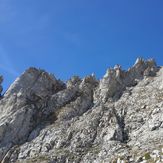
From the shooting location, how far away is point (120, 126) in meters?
81.9

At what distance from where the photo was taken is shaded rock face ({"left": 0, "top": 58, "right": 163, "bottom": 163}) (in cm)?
7499

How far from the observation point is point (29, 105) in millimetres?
95438

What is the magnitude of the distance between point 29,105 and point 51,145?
694 inches

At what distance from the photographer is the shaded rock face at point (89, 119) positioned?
7499 cm

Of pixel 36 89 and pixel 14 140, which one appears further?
pixel 36 89

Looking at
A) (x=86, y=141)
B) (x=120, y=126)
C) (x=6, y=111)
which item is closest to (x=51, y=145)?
(x=86, y=141)

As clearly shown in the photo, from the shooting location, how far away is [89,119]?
8581 cm

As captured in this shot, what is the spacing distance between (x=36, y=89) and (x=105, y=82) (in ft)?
67.5

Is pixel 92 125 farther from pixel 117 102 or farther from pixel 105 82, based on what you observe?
pixel 105 82

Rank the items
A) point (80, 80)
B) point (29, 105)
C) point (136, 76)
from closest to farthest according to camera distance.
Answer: point (29, 105) → point (136, 76) → point (80, 80)

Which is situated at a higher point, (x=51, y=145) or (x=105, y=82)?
(x=105, y=82)

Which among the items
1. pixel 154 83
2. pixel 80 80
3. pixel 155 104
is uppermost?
pixel 80 80

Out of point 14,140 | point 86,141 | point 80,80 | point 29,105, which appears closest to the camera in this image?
point 86,141

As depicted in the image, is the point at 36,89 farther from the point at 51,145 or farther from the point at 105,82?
the point at 51,145
